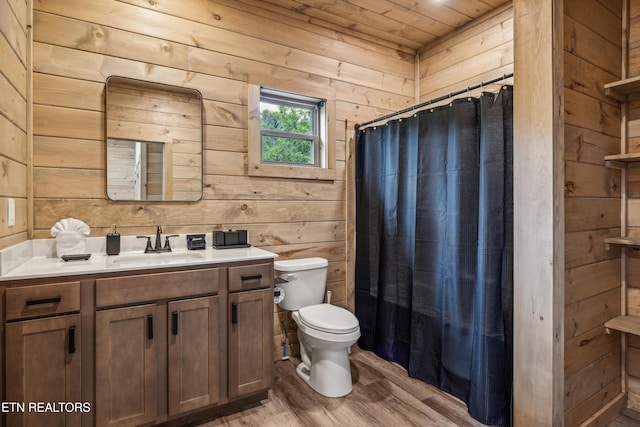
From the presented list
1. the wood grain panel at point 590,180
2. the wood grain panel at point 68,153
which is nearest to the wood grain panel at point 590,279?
the wood grain panel at point 590,180

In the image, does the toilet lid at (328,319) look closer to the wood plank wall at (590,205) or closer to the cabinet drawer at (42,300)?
the wood plank wall at (590,205)

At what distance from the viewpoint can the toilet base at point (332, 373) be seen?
82.9 inches

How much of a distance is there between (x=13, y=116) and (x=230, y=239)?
4.19 feet

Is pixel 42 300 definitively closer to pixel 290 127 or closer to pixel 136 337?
pixel 136 337

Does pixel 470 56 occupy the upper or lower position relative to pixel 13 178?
upper

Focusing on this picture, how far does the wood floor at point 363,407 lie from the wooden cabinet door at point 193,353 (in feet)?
0.77

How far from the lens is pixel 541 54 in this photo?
151 centimetres

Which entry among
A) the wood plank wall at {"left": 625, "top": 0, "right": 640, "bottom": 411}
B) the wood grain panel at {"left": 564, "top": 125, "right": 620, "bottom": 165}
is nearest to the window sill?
the wood grain panel at {"left": 564, "top": 125, "right": 620, "bottom": 165}

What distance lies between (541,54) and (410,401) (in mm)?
2009

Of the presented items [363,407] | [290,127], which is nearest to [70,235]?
[290,127]

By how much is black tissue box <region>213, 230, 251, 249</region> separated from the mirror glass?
29 centimetres

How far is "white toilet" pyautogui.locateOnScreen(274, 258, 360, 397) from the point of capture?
6.71ft

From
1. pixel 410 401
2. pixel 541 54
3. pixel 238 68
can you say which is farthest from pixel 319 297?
pixel 541 54

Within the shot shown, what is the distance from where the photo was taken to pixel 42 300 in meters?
1.45
